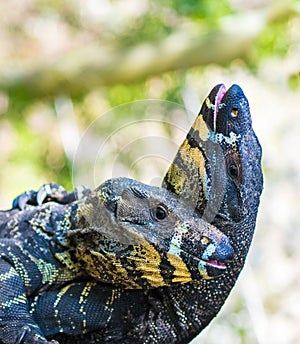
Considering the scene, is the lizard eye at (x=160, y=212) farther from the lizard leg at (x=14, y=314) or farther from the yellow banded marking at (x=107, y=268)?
the lizard leg at (x=14, y=314)

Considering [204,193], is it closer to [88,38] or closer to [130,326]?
[130,326]

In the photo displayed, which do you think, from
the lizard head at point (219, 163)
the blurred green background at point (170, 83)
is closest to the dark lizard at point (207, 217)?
the lizard head at point (219, 163)

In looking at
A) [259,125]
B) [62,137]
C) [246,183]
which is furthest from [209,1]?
[246,183]

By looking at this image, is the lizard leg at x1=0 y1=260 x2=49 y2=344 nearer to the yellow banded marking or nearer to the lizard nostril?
the yellow banded marking

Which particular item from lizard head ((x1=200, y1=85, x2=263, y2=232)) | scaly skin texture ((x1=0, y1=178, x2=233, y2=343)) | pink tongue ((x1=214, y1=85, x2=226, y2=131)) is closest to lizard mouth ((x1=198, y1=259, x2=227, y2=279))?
scaly skin texture ((x1=0, y1=178, x2=233, y2=343))

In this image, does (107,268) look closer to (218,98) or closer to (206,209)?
(206,209)

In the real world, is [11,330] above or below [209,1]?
below

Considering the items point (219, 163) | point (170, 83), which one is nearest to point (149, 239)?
point (219, 163)
